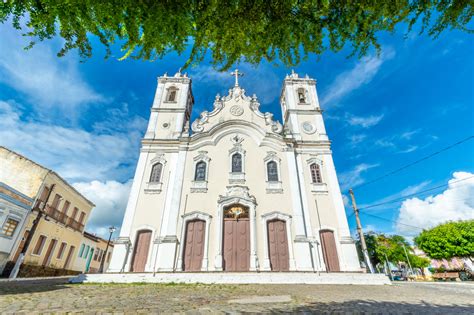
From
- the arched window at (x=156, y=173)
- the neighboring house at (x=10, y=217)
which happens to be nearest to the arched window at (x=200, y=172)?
the arched window at (x=156, y=173)

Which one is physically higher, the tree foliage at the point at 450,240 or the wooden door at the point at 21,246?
the tree foliage at the point at 450,240

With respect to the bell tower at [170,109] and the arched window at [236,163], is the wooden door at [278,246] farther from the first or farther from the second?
the bell tower at [170,109]

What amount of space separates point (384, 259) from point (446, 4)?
130 ft

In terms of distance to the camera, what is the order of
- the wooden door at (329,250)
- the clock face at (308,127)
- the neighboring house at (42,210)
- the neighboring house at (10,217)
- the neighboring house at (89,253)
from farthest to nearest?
the neighboring house at (89,253), the clock face at (308,127), the neighboring house at (42,210), the neighboring house at (10,217), the wooden door at (329,250)

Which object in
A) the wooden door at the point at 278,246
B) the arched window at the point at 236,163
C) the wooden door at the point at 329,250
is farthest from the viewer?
the arched window at the point at 236,163

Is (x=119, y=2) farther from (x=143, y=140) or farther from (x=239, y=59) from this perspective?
(x=143, y=140)

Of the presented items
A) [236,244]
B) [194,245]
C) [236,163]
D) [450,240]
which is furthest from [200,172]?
[450,240]

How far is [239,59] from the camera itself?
4.16 m

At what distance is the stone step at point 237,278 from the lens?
11.0 metres

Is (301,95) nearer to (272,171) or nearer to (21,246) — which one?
(272,171)

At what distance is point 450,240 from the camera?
24438 millimetres

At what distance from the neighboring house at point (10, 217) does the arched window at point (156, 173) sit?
910 centimetres

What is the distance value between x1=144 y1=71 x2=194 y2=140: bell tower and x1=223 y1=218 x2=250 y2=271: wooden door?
7.56 meters

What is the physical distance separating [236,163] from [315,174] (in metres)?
5.63
